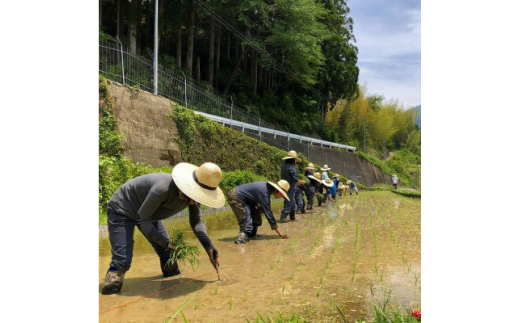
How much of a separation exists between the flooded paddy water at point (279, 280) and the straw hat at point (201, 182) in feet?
2.27

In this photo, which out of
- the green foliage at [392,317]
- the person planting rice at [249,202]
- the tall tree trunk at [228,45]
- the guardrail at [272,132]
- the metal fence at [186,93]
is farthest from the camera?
the tall tree trunk at [228,45]

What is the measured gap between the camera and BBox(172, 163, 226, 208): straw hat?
2.85m

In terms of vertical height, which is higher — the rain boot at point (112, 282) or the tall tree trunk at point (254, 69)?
the tall tree trunk at point (254, 69)

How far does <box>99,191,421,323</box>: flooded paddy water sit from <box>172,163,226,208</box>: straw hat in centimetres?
69

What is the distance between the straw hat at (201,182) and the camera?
285 centimetres

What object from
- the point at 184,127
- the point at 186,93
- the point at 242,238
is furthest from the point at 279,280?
the point at 186,93

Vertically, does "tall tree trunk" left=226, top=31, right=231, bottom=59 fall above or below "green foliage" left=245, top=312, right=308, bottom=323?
above

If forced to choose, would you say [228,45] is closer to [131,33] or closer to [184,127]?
[184,127]

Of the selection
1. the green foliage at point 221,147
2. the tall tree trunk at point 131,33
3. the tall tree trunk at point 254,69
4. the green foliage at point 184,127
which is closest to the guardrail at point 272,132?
the green foliage at point 221,147

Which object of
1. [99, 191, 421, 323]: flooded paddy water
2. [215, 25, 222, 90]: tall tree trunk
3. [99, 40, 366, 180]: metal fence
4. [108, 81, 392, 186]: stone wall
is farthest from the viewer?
[215, 25, 222, 90]: tall tree trunk

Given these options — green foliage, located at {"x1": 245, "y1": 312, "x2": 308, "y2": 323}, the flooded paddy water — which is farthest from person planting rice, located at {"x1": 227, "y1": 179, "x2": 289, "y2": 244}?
green foliage, located at {"x1": 245, "y1": 312, "x2": 308, "y2": 323}

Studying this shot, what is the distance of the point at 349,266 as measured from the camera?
11.9ft

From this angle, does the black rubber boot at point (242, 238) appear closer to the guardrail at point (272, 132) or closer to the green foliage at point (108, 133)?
the green foliage at point (108, 133)

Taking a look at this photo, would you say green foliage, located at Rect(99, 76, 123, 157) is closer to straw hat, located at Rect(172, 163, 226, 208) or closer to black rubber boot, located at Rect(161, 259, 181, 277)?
black rubber boot, located at Rect(161, 259, 181, 277)
